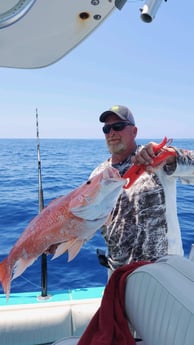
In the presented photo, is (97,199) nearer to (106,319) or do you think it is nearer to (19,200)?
(106,319)

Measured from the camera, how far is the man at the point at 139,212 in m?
2.30

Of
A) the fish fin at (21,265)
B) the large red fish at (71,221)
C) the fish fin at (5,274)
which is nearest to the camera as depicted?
the large red fish at (71,221)

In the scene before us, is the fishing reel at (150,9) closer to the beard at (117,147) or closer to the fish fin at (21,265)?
the beard at (117,147)

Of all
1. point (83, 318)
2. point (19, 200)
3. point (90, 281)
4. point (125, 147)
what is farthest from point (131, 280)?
point (19, 200)

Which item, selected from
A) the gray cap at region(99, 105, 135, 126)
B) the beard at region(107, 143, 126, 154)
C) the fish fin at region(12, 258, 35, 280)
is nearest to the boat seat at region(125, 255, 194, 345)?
the fish fin at region(12, 258, 35, 280)

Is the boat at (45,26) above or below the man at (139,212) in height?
above

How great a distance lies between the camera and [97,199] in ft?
5.23

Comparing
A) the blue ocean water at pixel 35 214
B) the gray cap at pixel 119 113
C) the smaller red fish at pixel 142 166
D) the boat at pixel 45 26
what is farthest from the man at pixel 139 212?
the blue ocean water at pixel 35 214

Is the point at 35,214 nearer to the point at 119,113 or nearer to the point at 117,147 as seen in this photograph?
the point at 117,147

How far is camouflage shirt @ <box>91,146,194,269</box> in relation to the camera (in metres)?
2.30

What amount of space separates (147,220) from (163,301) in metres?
0.99

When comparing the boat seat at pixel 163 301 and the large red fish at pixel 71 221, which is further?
the large red fish at pixel 71 221

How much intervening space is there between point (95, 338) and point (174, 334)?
0.46 meters

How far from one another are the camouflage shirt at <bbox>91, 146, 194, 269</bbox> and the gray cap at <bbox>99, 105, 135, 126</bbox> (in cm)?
47
